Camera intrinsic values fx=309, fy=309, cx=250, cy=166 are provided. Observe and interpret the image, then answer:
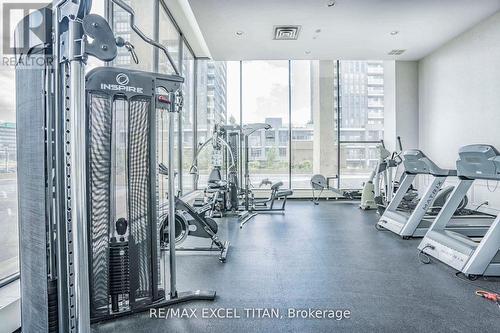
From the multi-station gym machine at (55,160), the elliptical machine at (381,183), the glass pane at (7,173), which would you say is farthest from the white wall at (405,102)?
the glass pane at (7,173)

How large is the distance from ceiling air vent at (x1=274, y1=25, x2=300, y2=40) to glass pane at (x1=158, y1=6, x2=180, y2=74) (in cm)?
185

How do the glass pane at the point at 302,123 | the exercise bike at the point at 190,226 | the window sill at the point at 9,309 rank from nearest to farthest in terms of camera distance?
the window sill at the point at 9,309
the exercise bike at the point at 190,226
the glass pane at the point at 302,123

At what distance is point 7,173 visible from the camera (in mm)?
1963

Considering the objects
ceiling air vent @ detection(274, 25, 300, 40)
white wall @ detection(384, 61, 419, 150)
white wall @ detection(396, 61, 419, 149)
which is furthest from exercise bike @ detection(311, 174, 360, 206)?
ceiling air vent @ detection(274, 25, 300, 40)

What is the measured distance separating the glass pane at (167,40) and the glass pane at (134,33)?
395 mm

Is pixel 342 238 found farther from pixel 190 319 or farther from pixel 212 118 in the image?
pixel 212 118

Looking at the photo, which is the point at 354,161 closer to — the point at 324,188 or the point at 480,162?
the point at 324,188

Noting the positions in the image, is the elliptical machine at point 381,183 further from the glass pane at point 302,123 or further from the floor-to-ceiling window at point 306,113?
the glass pane at point 302,123

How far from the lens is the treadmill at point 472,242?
266 cm

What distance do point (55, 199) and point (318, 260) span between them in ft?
8.70

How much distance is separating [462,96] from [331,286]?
214 inches

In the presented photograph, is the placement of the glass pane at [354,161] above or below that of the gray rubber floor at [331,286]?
above

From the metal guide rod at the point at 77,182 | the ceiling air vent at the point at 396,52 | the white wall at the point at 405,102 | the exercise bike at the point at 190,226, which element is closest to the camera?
the metal guide rod at the point at 77,182

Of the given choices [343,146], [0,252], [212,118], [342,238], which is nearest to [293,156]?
[343,146]
